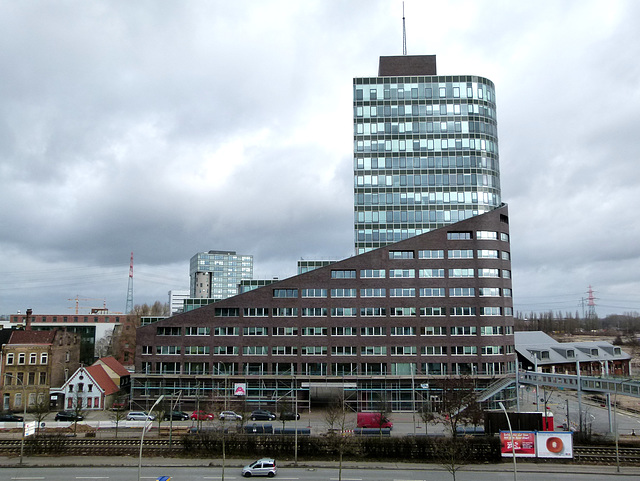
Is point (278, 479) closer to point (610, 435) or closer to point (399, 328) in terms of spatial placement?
point (610, 435)

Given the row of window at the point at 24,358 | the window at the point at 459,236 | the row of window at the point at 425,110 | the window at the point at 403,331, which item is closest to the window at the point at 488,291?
the window at the point at 459,236

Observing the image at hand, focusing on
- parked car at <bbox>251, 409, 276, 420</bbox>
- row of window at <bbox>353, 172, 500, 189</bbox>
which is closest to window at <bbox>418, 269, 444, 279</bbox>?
row of window at <bbox>353, 172, 500, 189</bbox>

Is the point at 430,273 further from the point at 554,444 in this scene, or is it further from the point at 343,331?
the point at 554,444

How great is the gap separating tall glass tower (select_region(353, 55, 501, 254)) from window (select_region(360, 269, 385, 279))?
14941 mm

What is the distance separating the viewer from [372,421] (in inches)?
2532

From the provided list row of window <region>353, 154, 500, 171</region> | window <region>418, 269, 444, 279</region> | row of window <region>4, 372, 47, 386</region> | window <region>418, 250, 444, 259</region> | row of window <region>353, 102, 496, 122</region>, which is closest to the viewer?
row of window <region>4, 372, 47, 386</region>

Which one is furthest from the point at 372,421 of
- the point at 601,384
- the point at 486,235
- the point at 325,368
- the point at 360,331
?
the point at 486,235

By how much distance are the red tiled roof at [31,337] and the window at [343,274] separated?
45325 mm

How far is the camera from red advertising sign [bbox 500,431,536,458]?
1890 inches

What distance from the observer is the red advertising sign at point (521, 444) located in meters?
48.0

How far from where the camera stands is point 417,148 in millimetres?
101625

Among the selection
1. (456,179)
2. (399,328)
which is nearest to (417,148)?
(456,179)

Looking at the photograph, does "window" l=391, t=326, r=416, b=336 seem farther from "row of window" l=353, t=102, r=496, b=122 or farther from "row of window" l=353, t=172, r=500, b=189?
"row of window" l=353, t=102, r=496, b=122

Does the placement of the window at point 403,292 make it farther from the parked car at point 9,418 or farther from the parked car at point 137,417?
the parked car at point 9,418
